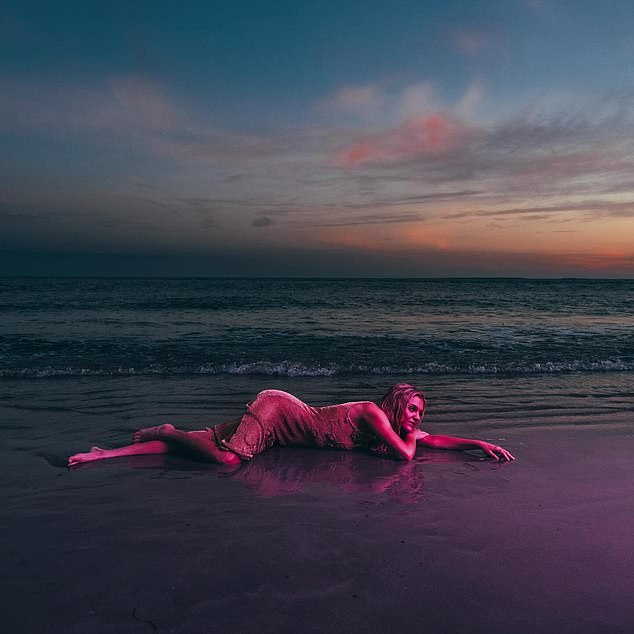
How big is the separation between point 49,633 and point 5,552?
3.35ft

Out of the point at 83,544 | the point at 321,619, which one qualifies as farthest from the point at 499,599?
the point at 83,544

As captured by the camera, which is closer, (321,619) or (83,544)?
(321,619)

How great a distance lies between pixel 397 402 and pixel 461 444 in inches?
35.8

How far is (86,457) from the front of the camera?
5.24m

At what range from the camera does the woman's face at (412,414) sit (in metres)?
5.27

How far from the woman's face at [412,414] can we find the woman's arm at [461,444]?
382 millimetres

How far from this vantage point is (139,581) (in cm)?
304

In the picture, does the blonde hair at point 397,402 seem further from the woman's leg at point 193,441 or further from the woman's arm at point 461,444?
the woman's leg at point 193,441

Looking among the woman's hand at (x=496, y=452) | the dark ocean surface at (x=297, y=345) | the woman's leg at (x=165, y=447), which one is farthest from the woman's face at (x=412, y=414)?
the dark ocean surface at (x=297, y=345)

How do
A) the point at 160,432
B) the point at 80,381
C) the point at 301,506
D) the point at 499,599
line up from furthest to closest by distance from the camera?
the point at 80,381 → the point at 160,432 → the point at 301,506 → the point at 499,599

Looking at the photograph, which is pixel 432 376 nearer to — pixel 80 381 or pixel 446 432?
pixel 446 432

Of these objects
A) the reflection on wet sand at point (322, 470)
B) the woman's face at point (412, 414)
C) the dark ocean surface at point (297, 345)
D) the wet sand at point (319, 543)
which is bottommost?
the dark ocean surface at point (297, 345)

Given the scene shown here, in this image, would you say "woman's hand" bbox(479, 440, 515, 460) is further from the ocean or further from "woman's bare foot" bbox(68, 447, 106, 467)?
"woman's bare foot" bbox(68, 447, 106, 467)

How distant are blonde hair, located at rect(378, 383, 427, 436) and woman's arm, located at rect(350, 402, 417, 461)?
3.3 inches
